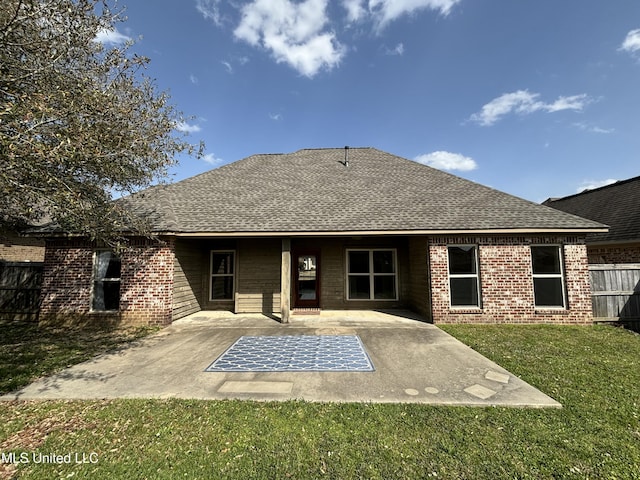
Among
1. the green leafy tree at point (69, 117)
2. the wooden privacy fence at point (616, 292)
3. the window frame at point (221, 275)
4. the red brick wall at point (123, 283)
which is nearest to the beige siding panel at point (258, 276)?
the window frame at point (221, 275)

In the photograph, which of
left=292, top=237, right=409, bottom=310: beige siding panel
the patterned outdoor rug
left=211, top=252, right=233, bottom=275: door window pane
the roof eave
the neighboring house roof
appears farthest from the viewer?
the neighboring house roof

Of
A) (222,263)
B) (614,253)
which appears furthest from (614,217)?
(222,263)

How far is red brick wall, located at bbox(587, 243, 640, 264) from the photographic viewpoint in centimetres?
1067

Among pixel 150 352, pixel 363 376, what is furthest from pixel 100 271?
pixel 363 376

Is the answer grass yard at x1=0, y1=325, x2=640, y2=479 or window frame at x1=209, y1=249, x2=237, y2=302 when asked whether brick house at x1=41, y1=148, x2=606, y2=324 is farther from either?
grass yard at x1=0, y1=325, x2=640, y2=479

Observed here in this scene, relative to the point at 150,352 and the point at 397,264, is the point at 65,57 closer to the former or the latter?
the point at 150,352

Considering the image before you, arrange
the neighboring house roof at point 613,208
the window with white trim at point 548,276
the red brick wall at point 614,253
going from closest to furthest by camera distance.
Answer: the window with white trim at point 548,276 → the red brick wall at point 614,253 → the neighboring house roof at point 613,208

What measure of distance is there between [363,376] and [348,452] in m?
1.95

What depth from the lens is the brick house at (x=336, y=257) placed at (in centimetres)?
884

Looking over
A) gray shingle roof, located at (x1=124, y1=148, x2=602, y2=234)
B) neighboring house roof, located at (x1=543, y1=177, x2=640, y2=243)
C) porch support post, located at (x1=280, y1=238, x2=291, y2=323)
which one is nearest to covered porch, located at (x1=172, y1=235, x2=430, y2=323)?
gray shingle roof, located at (x1=124, y1=148, x2=602, y2=234)

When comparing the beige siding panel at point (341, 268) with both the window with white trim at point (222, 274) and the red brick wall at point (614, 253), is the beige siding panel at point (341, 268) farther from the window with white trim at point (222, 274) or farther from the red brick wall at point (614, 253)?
the red brick wall at point (614, 253)

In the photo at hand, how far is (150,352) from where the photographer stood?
20.7 feet

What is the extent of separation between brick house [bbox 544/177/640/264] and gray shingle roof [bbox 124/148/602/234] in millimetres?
3896

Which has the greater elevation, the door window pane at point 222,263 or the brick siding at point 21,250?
the brick siding at point 21,250
